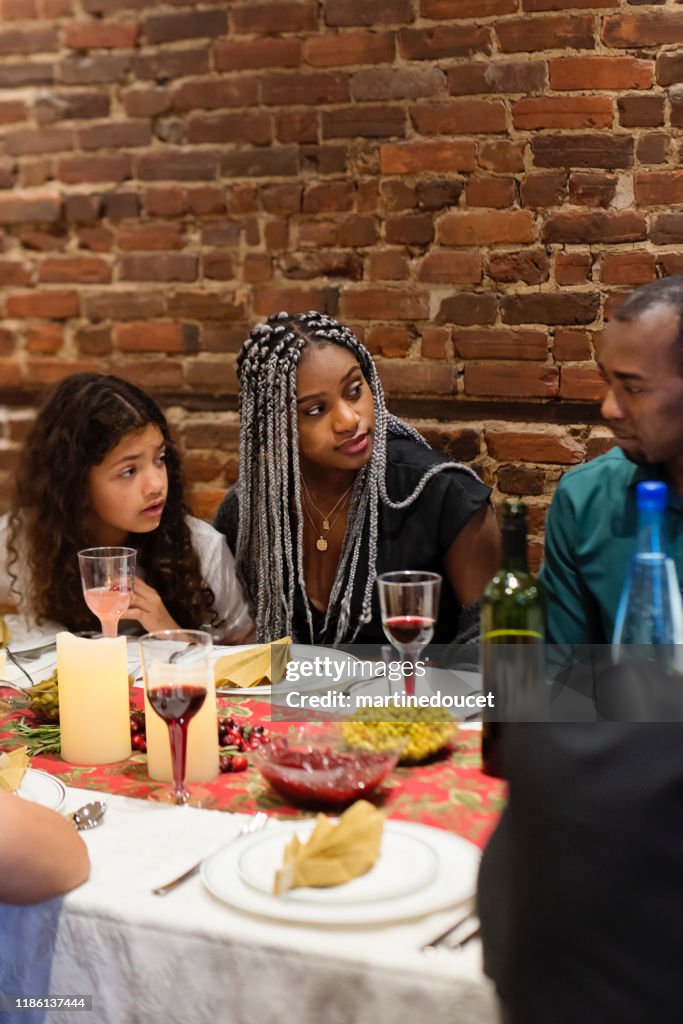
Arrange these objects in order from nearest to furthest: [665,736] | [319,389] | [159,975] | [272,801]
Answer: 1. [665,736]
2. [159,975]
3. [272,801]
4. [319,389]

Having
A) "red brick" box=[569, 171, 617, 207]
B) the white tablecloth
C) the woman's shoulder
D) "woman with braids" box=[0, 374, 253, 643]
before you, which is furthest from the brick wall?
the white tablecloth

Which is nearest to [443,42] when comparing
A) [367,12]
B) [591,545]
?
[367,12]

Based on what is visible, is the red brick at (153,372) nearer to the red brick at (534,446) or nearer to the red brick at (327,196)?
the red brick at (327,196)

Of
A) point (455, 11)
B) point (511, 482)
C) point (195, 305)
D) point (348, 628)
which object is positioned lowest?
point (348, 628)

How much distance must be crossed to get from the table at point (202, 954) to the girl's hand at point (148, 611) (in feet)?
2.72

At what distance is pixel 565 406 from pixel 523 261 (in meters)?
0.35

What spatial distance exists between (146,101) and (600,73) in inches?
45.8

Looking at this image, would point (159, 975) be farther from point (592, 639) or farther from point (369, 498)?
point (369, 498)

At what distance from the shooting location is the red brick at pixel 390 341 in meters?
2.78

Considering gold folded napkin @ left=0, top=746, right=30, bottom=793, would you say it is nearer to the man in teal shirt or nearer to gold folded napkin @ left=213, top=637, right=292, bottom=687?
gold folded napkin @ left=213, top=637, right=292, bottom=687

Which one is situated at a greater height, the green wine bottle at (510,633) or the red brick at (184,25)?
the red brick at (184,25)

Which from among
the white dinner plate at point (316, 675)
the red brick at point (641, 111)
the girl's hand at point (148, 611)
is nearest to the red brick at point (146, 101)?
the red brick at point (641, 111)

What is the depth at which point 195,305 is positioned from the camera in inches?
117

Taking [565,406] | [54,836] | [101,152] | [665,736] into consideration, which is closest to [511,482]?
[565,406]
